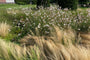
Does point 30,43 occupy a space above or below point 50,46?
below

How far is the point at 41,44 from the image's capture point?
251cm

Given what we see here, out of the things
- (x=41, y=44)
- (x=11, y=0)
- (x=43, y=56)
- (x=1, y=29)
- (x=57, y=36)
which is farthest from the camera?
(x=11, y=0)

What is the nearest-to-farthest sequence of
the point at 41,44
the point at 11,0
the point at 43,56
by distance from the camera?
the point at 43,56, the point at 41,44, the point at 11,0

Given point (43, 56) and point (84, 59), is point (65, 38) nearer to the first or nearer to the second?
point (43, 56)

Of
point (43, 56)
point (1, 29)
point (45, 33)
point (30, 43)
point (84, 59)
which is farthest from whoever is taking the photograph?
point (1, 29)

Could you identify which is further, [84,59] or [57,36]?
[57,36]

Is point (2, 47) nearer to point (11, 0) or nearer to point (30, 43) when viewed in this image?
point (30, 43)

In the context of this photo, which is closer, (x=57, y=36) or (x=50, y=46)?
(x=50, y=46)

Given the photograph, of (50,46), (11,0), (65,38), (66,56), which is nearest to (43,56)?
(50,46)

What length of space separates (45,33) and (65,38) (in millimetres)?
1304

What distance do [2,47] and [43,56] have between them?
30.7 inches

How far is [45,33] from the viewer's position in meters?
3.96

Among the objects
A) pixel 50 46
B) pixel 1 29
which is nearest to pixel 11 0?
pixel 1 29

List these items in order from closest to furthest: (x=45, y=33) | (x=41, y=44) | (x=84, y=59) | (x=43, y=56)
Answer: (x=84, y=59) < (x=43, y=56) < (x=41, y=44) < (x=45, y=33)
